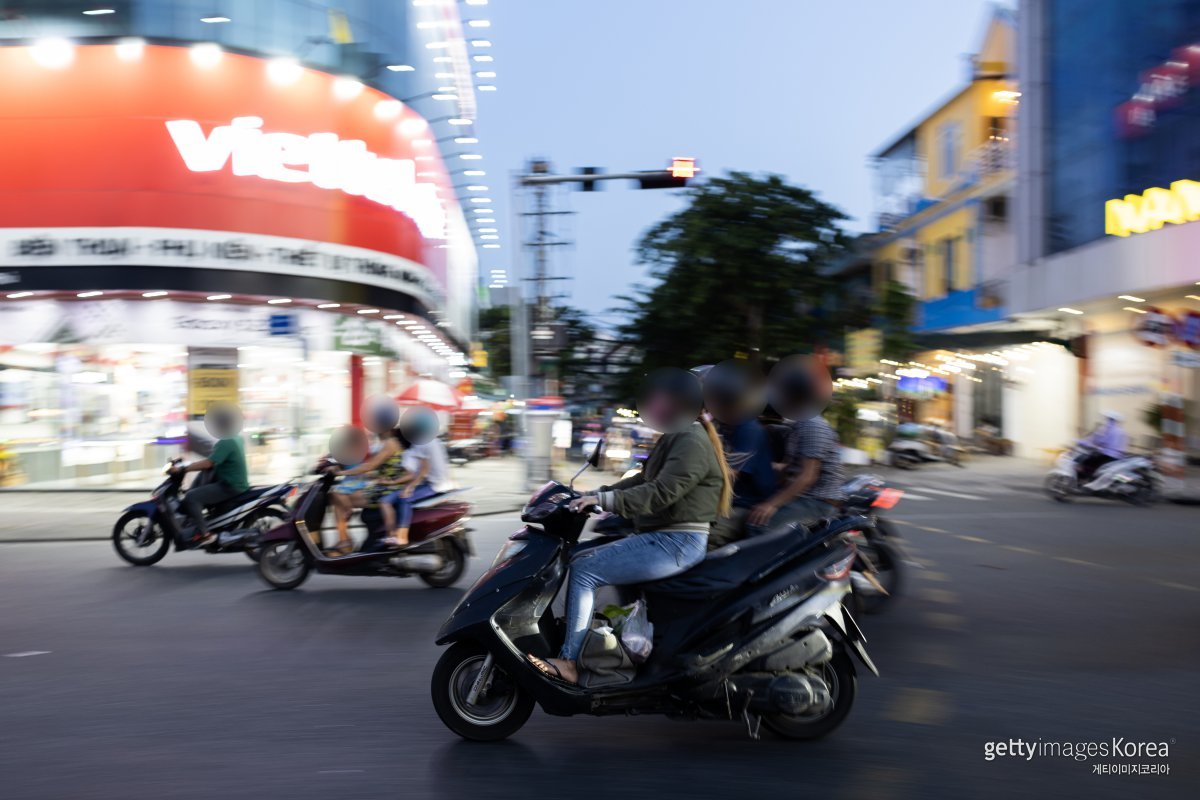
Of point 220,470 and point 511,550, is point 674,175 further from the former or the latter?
point 511,550

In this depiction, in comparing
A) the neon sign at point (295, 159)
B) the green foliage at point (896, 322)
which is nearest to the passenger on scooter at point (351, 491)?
the neon sign at point (295, 159)

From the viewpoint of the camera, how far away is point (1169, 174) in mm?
23016

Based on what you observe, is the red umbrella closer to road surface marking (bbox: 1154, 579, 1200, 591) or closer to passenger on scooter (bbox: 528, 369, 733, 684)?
road surface marking (bbox: 1154, 579, 1200, 591)

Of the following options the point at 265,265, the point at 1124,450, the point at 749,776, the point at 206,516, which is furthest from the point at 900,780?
the point at 265,265

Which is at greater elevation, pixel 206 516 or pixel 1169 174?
pixel 1169 174

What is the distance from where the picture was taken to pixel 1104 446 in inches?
696

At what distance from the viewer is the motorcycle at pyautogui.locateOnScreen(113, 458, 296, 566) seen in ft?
33.5

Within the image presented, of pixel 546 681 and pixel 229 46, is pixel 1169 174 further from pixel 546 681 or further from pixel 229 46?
pixel 546 681

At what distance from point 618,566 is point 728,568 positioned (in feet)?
1.63

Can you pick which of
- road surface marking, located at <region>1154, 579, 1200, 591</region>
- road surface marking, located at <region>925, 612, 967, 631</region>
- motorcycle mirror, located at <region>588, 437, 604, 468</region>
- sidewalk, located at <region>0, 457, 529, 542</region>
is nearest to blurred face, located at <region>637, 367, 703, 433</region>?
motorcycle mirror, located at <region>588, 437, 604, 468</region>

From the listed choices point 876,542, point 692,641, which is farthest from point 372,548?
point 692,641

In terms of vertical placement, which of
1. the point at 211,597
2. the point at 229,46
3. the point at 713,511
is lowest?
the point at 211,597

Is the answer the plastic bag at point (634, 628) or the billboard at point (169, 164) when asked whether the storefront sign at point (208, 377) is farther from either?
the plastic bag at point (634, 628)

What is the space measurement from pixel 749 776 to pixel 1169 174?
896 inches
